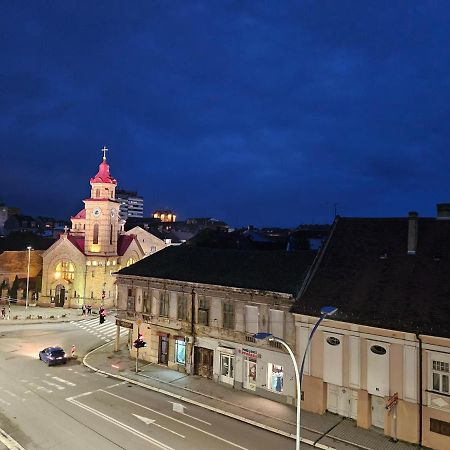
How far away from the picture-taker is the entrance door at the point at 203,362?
90.5ft

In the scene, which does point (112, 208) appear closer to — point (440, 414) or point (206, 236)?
point (206, 236)

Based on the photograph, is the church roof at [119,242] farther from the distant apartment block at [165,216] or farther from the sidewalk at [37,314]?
the distant apartment block at [165,216]

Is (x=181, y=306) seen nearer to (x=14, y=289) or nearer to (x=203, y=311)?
(x=203, y=311)

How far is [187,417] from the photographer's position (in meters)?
21.6

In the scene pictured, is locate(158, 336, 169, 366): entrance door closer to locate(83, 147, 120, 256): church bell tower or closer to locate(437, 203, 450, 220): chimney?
locate(437, 203, 450, 220): chimney

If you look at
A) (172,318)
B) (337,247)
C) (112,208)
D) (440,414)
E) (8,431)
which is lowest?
(8,431)

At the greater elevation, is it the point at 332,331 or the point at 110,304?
the point at 332,331

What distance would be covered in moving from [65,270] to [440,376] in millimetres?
51950

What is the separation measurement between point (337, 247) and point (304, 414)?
10249mm

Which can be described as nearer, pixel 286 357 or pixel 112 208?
pixel 286 357

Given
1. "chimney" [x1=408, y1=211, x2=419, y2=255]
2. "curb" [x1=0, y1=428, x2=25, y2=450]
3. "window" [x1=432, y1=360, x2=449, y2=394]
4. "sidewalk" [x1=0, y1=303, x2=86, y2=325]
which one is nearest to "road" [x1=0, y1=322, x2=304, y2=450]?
"curb" [x1=0, y1=428, x2=25, y2=450]

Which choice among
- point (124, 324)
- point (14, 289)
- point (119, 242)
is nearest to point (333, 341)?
point (124, 324)

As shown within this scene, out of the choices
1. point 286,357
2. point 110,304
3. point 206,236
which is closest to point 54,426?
point 286,357

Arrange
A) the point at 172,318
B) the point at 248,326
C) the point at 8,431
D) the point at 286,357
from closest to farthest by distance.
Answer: the point at 8,431, the point at 286,357, the point at 248,326, the point at 172,318
